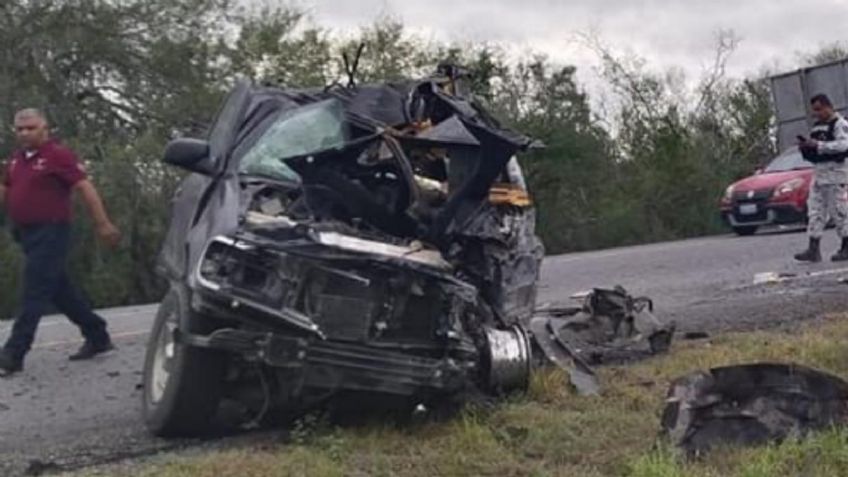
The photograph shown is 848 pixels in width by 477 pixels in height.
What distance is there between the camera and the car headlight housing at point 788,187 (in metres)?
22.5

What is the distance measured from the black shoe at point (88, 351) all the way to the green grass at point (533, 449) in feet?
11.0

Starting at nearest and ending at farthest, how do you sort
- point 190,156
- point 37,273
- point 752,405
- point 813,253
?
point 752,405 → point 190,156 → point 37,273 → point 813,253

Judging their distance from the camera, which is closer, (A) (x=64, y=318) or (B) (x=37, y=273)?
(B) (x=37, y=273)

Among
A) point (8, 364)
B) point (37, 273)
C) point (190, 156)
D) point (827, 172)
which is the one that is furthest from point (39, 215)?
point (827, 172)

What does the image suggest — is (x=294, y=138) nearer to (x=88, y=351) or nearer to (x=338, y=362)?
(x=338, y=362)

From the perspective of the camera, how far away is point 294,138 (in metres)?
7.50

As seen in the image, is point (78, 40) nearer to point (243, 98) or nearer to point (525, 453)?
point (243, 98)

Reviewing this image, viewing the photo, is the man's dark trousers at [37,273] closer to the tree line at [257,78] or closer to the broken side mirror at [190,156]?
the broken side mirror at [190,156]

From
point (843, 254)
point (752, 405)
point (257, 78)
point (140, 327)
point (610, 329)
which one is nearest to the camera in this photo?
point (752, 405)

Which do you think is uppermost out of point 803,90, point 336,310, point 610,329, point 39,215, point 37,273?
point 803,90

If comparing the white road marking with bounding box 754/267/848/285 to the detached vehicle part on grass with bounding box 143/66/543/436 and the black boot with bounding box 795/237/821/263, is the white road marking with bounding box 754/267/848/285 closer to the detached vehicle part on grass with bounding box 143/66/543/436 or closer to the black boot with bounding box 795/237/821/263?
the black boot with bounding box 795/237/821/263

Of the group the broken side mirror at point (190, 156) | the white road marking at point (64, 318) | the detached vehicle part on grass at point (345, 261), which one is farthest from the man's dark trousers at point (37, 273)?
the white road marking at point (64, 318)

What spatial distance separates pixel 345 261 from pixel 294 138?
1.36 m

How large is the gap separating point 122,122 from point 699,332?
17.4m
